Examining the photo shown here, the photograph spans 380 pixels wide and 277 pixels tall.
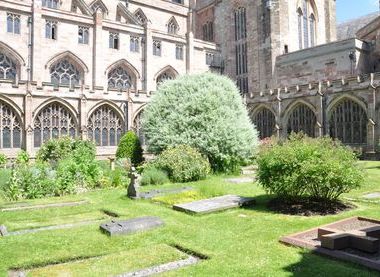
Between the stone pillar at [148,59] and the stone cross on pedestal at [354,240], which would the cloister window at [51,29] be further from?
the stone cross on pedestal at [354,240]

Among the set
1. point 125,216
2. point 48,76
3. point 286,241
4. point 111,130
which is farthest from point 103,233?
point 48,76

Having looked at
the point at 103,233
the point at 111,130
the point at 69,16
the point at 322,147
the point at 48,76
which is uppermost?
the point at 69,16

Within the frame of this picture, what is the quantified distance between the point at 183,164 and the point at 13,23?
20649mm

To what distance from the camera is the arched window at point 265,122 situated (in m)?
30.6

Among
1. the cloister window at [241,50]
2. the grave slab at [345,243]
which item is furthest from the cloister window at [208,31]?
the grave slab at [345,243]

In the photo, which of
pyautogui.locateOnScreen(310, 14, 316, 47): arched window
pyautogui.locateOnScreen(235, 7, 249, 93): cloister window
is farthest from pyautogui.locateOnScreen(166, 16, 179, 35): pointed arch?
pyautogui.locateOnScreen(310, 14, 316, 47): arched window

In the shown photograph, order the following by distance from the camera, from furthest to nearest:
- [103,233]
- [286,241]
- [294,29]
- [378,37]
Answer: [294,29], [378,37], [103,233], [286,241]

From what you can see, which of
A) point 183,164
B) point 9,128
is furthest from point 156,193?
point 9,128

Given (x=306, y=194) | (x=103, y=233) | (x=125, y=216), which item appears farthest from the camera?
(x=306, y=194)

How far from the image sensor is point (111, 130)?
91.7 ft

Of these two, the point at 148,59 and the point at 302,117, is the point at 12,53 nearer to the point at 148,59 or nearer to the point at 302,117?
the point at 148,59

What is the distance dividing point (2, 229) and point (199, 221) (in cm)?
420

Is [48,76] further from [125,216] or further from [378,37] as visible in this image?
[378,37]

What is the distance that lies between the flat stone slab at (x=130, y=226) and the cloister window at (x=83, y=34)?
1055 inches
